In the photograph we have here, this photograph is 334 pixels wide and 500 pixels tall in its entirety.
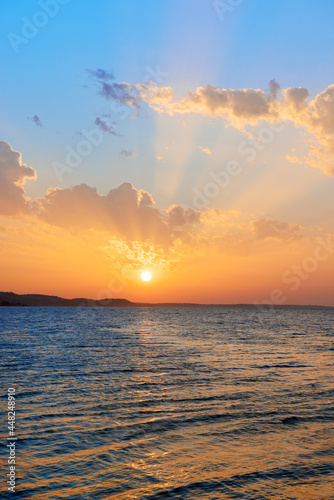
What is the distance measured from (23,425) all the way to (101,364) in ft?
66.1

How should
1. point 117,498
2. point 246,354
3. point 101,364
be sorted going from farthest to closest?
point 246,354
point 101,364
point 117,498

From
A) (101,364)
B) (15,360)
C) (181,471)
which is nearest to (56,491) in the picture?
(181,471)

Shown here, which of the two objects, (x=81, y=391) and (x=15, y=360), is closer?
(x=81, y=391)

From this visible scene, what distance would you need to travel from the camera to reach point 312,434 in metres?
17.0

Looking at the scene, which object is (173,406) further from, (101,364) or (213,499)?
(101,364)

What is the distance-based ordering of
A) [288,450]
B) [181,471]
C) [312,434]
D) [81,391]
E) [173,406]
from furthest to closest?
[81,391] → [173,406] → [312,434] → [288,450] → [181,471]

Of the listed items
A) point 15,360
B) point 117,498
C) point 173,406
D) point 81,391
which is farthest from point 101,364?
point 117,498

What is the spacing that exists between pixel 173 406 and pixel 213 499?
417 inches

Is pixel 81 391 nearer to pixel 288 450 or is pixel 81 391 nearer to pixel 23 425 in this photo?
pixel 23 425

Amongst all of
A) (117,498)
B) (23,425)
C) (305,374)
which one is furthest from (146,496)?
(305,374)

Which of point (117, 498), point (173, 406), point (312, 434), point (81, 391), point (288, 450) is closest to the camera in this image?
point (117, 498)

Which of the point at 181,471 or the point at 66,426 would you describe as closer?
the point at 181,471

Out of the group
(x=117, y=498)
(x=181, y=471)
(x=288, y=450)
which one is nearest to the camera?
(x=117, y=498)

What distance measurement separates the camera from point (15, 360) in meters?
38.7
